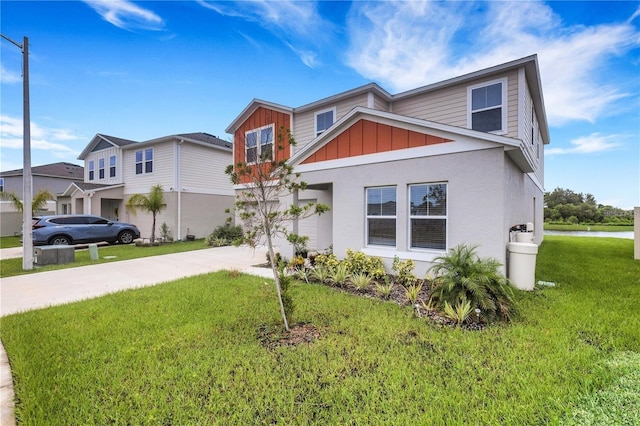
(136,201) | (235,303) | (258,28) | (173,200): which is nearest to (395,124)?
(235,303)

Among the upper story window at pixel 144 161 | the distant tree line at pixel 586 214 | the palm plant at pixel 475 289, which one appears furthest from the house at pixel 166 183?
the distant tree line at pixel 586 214

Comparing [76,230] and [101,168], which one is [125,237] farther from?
[101,168]

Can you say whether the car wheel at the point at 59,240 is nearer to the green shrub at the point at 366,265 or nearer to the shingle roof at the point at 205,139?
the shingle roof at the point at 205,139

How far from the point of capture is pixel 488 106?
30.6 ft

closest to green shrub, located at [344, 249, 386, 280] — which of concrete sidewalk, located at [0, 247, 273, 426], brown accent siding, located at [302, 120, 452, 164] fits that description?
concrete sidewalk, located at [0, 247, 273, 426]

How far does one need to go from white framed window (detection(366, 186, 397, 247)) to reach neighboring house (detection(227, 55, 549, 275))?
3 centimetres

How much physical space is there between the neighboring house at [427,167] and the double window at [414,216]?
24 millimetres

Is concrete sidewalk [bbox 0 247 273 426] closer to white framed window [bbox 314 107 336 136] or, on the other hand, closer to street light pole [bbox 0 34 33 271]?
street light pole [bbox 0 34 33 271]

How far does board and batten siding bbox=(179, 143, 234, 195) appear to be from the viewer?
1766cm

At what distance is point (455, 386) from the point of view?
2914 millimetres

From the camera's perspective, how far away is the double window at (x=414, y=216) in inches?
268

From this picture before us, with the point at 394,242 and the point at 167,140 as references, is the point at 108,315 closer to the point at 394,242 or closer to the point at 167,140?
the point at 394,242

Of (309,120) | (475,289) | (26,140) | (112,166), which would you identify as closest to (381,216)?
(475,289)

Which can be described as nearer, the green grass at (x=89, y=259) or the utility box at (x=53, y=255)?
the green grass at (x=89, y=259)
